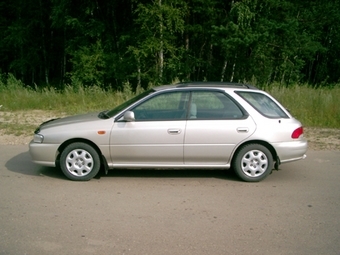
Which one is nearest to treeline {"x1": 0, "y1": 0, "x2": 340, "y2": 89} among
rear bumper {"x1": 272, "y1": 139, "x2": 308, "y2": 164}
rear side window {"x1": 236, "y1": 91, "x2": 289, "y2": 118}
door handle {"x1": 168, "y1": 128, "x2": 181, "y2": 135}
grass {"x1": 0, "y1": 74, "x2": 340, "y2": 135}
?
grass {"x1": 0, "y1": 74, "x2": 340, "y2": 135}

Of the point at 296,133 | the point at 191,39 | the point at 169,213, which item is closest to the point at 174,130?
the point at 169,213

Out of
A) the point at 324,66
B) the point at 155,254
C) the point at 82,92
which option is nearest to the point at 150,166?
the point at 155,254

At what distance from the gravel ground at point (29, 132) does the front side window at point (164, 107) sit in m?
3.95

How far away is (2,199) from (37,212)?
2.60 ft

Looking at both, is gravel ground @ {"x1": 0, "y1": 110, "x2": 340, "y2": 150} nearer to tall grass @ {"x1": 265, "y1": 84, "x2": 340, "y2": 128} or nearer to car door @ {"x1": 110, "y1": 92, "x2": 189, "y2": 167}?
tall grass @ {"x1": 265, "y1": 84, "x2": 340, "y2": 128}

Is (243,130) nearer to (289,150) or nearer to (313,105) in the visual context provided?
(289,150)

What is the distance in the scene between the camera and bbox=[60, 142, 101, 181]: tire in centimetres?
629

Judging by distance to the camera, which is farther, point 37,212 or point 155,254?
point 37,212

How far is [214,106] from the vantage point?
6.41 metres

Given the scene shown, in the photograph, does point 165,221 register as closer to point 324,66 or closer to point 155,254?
point 155,254

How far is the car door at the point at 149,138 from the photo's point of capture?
20.3 ft

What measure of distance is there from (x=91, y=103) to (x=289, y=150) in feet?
31.9

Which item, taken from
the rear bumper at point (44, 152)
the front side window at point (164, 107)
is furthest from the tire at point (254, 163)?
the rear bumper at point (44, 152)

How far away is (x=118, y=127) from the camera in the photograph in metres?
6.24
